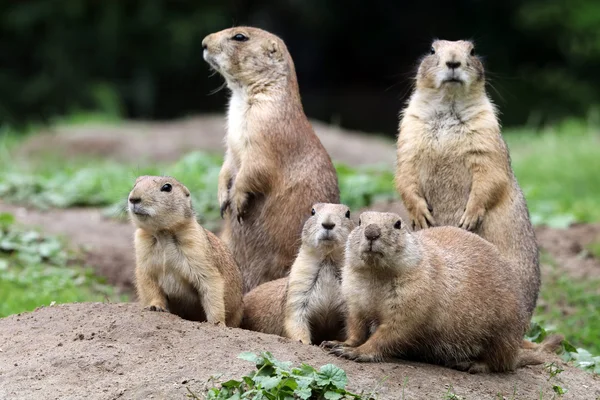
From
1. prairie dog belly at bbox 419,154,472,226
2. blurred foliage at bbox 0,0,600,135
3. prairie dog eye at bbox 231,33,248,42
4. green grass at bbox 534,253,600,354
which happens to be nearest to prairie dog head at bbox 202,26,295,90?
prairie dog eye at bbox 231,33,248,42

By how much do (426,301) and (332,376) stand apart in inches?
30.7

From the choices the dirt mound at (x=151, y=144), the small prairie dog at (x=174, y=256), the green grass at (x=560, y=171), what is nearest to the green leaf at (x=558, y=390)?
the small prairie dog at (x=174, y=256)

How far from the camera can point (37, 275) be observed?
26.8ft

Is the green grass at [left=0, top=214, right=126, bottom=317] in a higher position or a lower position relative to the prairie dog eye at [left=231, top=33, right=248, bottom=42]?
lower

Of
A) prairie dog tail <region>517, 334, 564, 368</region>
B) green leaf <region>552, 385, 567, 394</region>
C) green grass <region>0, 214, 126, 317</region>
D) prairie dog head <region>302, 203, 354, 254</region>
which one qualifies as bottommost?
green grass <region>0, 214, 126, 317</region>

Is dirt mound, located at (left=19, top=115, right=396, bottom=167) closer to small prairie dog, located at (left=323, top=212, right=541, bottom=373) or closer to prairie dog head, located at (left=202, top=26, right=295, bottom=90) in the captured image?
prairie dog head, located at (left=202, top=26, right=295, bottom=90)

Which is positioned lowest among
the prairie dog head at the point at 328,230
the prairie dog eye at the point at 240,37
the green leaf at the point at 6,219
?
the green leaf at the point at 6,219

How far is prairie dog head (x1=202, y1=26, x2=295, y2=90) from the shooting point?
7.01 m

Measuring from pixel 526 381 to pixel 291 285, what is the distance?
1.38 m

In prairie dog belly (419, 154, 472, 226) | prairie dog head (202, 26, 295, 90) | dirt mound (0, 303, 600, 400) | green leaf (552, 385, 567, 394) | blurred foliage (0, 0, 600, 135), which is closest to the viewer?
dirt mound (0, 303, 600, 400)

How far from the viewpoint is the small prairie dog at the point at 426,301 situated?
517 centimetres

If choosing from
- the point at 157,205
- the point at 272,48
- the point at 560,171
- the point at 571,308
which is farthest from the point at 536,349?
the point at 560,171

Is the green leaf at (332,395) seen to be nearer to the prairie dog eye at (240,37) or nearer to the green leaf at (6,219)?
the prairie dog eye at (240,37)

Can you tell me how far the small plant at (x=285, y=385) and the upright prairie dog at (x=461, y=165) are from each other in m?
1.99
